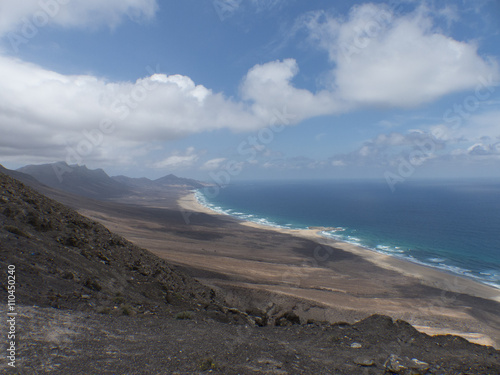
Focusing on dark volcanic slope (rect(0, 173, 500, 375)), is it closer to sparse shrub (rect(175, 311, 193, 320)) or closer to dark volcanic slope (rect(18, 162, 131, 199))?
sparse shrub (rect(175, 311, 193, 320))

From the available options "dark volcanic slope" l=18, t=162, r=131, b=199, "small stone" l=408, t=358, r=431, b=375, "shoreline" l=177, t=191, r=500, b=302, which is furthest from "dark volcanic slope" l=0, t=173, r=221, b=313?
"dark volcanic slope" l=18, t=162, r=131, b=199

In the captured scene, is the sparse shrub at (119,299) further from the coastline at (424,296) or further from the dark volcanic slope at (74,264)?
the coastline at (424,296)

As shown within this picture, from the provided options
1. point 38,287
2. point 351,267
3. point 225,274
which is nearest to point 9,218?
point 38,287

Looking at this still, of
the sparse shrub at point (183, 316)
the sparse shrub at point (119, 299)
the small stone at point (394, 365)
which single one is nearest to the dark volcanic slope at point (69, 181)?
the sparse shrub at point (119, 299)

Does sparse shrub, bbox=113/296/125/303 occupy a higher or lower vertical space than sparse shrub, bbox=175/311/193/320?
higher

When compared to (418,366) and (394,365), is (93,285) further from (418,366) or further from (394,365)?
(418,366)

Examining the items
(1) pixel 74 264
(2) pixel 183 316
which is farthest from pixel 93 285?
(2) pixel 183 316

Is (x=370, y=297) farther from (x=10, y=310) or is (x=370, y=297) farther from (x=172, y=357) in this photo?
(x=10, y=310)
